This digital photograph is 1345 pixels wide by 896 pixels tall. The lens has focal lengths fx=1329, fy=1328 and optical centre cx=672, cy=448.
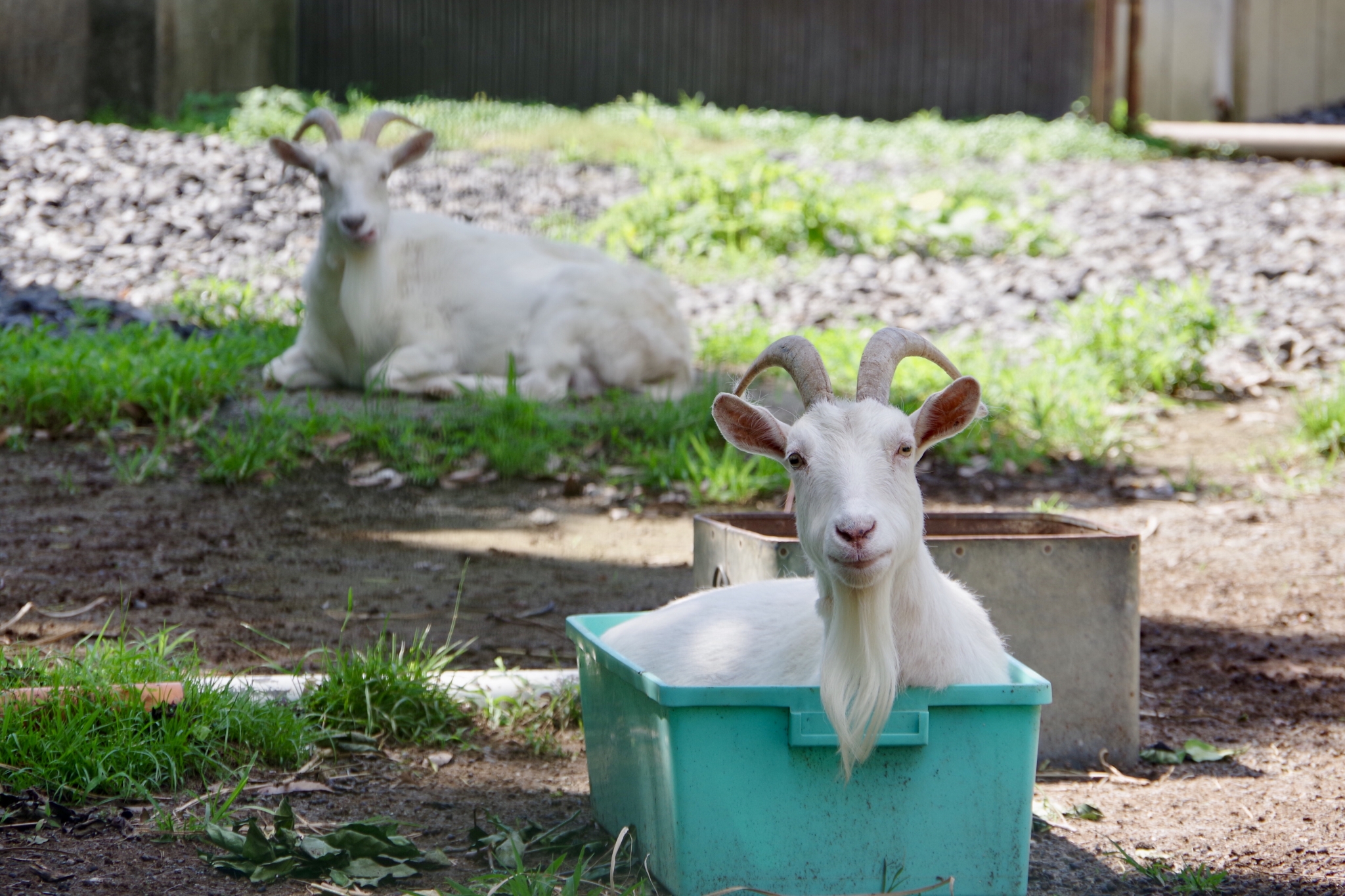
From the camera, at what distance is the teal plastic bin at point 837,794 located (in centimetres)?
246

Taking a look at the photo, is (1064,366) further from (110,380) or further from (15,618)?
(15,618)

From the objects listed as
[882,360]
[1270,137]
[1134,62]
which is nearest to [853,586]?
[882,360]

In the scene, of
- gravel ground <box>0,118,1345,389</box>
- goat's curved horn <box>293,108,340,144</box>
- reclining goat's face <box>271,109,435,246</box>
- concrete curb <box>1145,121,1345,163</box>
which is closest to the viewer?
reclining goat's face <box>271,109,435,246</box>

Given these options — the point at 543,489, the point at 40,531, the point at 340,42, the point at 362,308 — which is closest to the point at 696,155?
the point at 340,42

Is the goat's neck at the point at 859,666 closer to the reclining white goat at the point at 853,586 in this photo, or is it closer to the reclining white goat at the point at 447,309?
the reclining white goat at the point at 853,586

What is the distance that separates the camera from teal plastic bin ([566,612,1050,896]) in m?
2.46

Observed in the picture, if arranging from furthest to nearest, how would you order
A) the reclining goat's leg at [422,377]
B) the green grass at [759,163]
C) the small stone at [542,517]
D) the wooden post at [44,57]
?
the wooden post at [44,57], the green grass at [759,163], the reclining goat's leg at [422,377], the small stone at [542,517]

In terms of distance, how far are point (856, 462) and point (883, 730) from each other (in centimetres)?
50

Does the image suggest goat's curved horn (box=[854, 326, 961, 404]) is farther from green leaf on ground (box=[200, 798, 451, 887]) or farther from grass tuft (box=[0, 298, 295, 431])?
grass tuft (box=[0, 298, 295, 431])

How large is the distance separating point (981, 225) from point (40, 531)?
24.5ft

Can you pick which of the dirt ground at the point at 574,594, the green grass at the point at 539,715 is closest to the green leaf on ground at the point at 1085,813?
the dirt ground at the point at 574,594

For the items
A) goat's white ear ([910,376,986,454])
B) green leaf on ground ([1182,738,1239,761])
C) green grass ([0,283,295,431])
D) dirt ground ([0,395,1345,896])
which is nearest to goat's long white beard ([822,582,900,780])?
goat's white ear ([910,376,986,454])

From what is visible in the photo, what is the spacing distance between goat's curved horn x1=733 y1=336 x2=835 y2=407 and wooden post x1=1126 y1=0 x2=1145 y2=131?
12711 millimetres

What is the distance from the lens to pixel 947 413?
2.67 m
